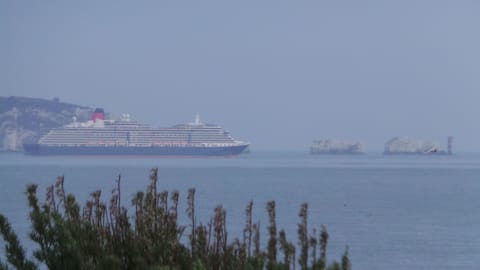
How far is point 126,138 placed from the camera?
99500 millimetres

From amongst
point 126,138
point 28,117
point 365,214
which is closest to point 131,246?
point 365,214

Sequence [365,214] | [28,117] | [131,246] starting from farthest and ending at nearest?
[28,117], [365,214], [131,246]

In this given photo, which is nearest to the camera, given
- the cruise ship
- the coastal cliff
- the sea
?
the sea

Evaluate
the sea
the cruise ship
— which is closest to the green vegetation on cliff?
the sea

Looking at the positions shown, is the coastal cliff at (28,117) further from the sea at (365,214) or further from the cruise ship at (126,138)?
the sea at (365,214)

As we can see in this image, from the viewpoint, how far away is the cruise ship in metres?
98.8

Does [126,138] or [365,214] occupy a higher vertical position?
[126,138]

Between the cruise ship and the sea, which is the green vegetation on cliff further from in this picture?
the cruise ship

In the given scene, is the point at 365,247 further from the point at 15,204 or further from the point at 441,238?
the point at 15,204

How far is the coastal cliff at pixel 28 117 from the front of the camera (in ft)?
508

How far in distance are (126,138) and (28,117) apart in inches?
2417

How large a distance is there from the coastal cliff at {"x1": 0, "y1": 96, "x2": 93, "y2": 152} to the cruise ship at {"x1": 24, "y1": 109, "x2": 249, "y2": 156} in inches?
2045

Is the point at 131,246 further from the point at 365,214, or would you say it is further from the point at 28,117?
the point at 28,117

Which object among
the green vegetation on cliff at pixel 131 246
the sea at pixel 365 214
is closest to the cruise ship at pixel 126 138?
the sea at pixel 365 214
